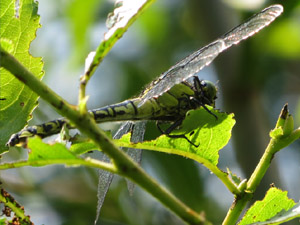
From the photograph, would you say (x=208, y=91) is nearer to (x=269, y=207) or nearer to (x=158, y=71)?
(x=269, y=207)

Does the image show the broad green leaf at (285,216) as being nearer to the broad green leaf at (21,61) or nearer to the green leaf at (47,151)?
the green leaf at (47,151)

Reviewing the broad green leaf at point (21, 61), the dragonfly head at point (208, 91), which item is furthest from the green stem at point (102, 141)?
the dragonfly head at point (208, 91)

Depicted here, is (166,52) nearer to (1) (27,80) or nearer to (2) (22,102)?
(2) (22,102)

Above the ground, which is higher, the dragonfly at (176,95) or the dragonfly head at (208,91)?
the dragonfly head at (208,91)

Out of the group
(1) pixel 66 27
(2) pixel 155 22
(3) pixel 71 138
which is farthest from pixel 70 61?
(3) pixel 71 138

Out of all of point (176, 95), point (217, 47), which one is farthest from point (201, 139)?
point (176, 95)
